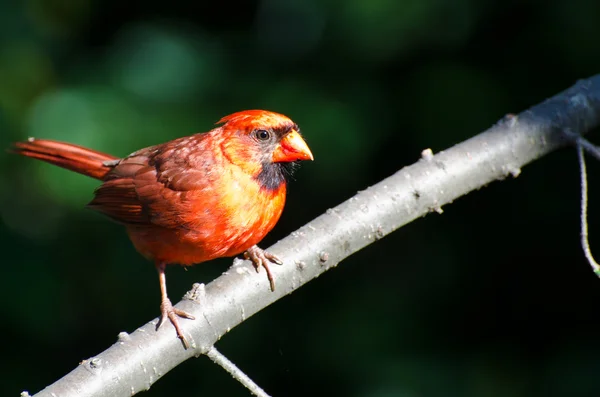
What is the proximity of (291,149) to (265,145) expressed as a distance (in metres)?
0.10

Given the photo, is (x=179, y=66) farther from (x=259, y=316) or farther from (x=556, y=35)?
(x=556, y=35)

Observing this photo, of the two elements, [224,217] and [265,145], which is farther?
[265,145]

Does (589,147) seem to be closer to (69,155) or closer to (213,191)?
(213,191)

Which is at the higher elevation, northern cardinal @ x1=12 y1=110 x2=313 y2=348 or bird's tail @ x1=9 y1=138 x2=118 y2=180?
bird's tail @ x1=9 y1=138 x2=118 y2=180

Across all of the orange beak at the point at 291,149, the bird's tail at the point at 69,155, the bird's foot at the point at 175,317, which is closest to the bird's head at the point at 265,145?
the orange beak at the point at 291,149

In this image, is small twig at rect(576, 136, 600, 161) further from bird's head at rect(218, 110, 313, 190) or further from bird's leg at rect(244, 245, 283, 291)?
bird's leg at rect(244, 245, 283, 291)

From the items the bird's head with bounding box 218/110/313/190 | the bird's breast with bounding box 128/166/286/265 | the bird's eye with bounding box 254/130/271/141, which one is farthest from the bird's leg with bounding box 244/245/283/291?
the bird's eye with bounding box 254/130/271/141

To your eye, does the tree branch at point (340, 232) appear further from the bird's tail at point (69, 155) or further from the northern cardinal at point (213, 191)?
the bird's tail at point (69, 155)

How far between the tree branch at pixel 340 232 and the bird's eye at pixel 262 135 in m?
0.48

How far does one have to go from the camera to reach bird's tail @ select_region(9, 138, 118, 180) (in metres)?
3.77

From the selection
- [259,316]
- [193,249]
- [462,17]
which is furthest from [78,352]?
[462,17]

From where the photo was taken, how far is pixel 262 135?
10.3 feet

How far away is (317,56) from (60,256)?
5.84 feet

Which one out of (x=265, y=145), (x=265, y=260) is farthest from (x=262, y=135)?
(x=265, y=260)
